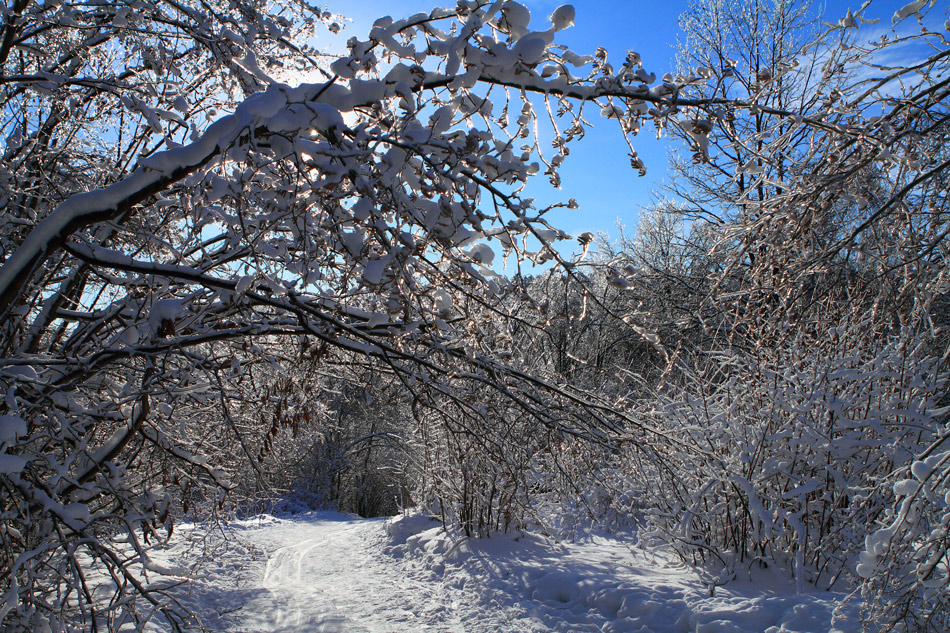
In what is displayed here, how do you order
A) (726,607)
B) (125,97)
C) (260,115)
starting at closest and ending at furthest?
(260,115) → (125,97) → (726,607)

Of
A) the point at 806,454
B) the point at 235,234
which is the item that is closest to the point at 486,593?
the point at 806,454

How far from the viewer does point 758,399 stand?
5.61 metres

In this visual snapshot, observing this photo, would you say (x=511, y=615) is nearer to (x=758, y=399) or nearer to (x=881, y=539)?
(x=758, y=399)

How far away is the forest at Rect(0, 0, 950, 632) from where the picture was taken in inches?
75.7

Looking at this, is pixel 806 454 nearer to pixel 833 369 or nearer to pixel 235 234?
pixel 833 369

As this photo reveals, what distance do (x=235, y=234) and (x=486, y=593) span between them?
5.16 meters

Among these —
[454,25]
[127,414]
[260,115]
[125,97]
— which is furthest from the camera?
[125,97]

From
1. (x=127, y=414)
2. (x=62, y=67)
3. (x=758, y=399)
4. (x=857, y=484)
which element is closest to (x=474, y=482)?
(x=758, y=399)

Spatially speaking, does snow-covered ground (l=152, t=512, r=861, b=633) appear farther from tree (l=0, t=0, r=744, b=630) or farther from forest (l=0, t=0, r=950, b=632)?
tree (l=0, t=0, r=744, b=630)

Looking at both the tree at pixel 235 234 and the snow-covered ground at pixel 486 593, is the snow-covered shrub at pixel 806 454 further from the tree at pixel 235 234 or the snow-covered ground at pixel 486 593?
the tree at pixel 235 234

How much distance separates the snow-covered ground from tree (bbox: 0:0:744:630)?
5.89 ft

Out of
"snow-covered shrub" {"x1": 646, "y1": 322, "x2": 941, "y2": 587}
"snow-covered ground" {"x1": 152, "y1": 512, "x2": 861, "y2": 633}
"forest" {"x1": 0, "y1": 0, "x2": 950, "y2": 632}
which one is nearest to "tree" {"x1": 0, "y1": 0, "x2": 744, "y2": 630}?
"forest" {"x1": 0, "y1": 0, "x2": 950, "y2": 632}

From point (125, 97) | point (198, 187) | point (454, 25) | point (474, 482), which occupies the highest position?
point (125, 97)

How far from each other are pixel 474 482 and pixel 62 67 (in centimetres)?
675
